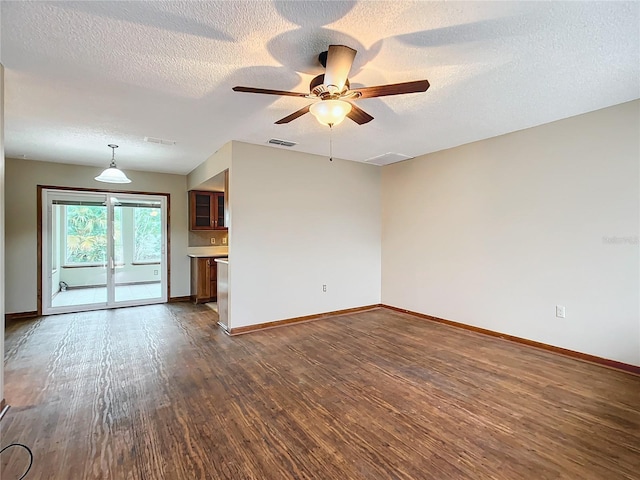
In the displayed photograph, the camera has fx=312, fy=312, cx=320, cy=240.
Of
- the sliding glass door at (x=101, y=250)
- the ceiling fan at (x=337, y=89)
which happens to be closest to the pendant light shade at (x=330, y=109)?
the ceiling fan at (x=337, y=89)

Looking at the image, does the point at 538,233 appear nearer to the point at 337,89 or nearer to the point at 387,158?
the point at 387,158

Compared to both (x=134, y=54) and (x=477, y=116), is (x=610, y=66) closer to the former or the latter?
(x=477, y=116)

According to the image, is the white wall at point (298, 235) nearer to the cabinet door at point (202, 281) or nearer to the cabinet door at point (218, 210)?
the cabinet door at point (202, 281)

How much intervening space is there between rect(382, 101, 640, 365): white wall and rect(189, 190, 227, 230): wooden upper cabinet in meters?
4.03

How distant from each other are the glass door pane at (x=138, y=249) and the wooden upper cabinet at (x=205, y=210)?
62 centimetres

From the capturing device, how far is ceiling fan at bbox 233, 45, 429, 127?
2.05m

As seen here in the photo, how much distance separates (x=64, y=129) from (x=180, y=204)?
2.89m

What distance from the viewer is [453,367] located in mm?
3268

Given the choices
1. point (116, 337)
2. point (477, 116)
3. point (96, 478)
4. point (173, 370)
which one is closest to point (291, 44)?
point (477, 116)

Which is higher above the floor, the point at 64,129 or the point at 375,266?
the point at 64,129

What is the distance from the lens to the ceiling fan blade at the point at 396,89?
2.03 m

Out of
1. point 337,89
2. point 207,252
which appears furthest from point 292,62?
point 207,252

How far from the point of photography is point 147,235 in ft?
20.6

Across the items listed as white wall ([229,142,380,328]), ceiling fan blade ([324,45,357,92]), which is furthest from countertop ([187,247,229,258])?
ceiling fan blade ([324,45,357,92])
